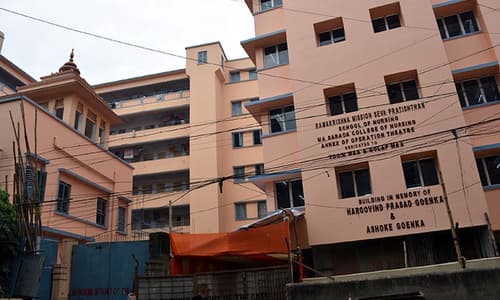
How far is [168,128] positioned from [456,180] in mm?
22693

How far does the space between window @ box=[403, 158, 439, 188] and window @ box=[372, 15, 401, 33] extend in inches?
206

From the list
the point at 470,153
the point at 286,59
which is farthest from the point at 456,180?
the point at 286,59

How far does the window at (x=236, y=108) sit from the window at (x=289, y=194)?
1489cm

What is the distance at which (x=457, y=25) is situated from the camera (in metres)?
15.3

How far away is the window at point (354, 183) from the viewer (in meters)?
13.8

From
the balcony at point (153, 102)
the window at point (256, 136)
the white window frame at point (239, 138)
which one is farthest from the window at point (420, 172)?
the balcony at point (153, 102)

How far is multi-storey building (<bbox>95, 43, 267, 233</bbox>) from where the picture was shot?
27.2 metres

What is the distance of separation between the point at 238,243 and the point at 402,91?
7.92 m

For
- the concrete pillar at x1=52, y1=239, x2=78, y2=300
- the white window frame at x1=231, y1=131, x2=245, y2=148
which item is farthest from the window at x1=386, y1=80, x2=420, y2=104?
the white window frame at x1=231, y1=131, x2=245, y2=148

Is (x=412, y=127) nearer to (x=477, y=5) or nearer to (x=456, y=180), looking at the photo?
(x=456, y=180)

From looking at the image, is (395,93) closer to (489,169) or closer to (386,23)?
(386,23)

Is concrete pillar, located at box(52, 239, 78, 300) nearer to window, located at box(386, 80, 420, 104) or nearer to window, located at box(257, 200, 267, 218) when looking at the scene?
window, located at box(386, 80, 420, 104)

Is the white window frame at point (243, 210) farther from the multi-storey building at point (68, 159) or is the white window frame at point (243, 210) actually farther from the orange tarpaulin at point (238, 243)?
the orange tarpaulin at point (238, 243)

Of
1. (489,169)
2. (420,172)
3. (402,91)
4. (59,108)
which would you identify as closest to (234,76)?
(59,108)
